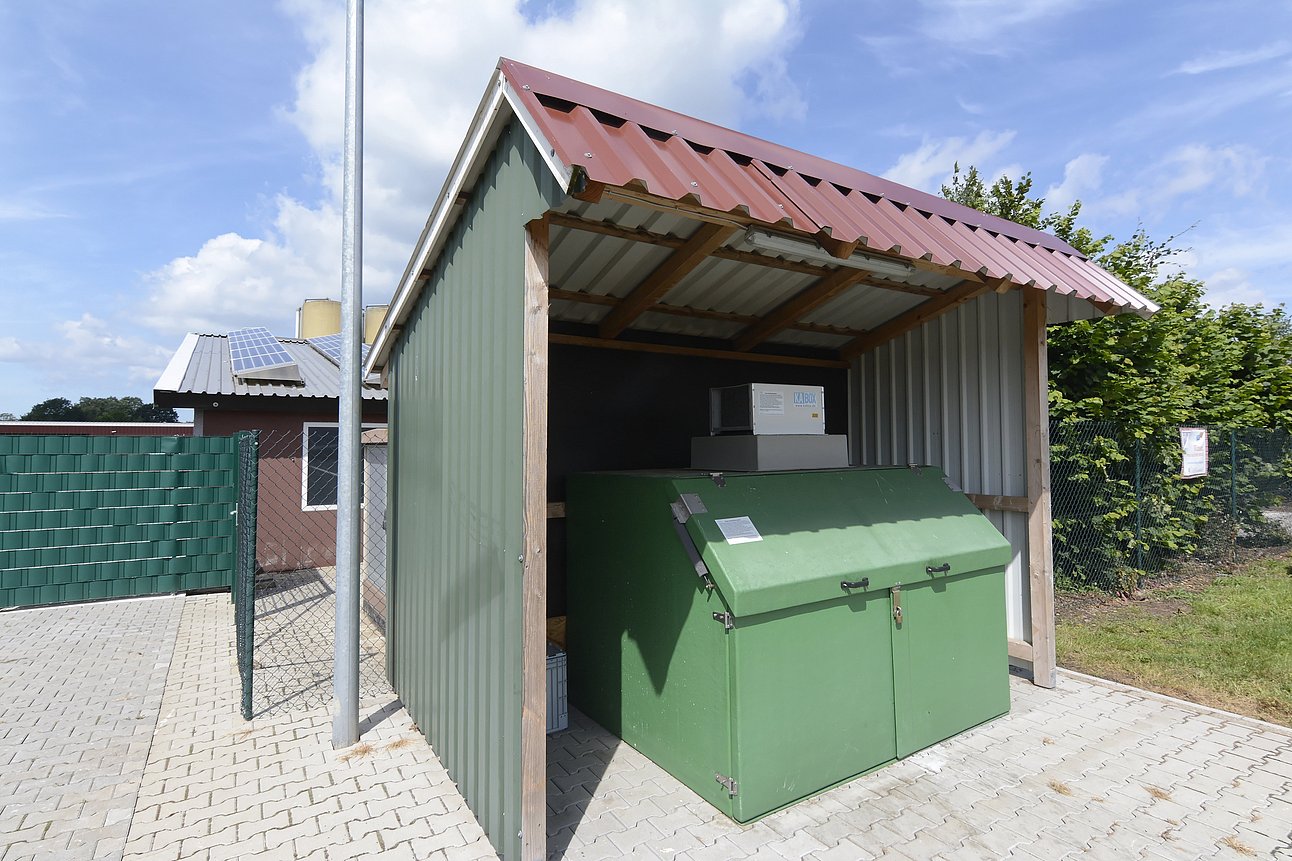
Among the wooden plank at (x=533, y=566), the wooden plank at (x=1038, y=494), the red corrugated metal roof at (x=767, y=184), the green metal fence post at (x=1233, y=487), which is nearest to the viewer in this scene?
the red corrugated metal roof at (x=767, y=184)

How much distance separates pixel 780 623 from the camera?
2.72m

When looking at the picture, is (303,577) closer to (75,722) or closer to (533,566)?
(75,722)

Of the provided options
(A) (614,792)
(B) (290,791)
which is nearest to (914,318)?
(A) (614,792)

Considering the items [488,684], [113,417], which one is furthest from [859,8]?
[113,417]

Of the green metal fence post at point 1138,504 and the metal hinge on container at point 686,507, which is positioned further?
the green metal fence post at point 1138,504

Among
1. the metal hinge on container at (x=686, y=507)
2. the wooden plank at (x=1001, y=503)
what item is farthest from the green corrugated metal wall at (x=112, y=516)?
the wooden plank at (x=1001, y=503)

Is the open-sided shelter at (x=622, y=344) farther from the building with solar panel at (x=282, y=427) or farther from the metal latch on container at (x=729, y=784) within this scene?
the building with solar panel at (x=282, y=427)

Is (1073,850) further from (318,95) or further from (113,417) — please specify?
(113,417)

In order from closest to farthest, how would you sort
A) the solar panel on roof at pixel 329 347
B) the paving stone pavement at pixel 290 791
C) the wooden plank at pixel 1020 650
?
the paving stone pavement at pixel 290 791
the wooden plank at pixel 1020 650
the solar panel on roof at pixel 329 347

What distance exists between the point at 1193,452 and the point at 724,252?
6525mm

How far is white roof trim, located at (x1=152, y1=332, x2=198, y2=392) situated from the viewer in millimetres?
7219

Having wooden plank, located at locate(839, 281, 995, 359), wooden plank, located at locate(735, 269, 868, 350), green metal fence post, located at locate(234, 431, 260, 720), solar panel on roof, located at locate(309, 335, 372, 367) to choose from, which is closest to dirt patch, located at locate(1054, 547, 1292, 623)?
wooden plank, located at locate(839, 281, 995, 359)

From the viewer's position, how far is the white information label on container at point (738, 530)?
2.80 m

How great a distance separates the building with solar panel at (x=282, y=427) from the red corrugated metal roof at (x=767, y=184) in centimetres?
630
